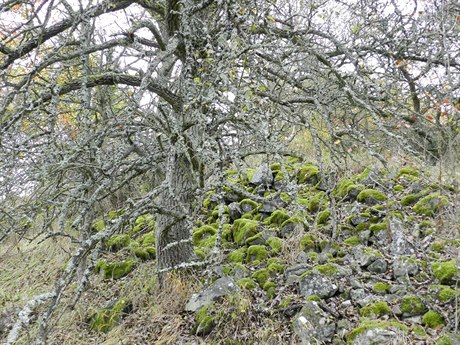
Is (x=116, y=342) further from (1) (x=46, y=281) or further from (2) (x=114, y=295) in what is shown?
(1) (x=46, y=281)

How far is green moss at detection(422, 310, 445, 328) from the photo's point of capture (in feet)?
11.6

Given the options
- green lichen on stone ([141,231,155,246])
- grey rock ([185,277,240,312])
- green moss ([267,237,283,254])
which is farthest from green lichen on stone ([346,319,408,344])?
green lichen on stone ([141,231,155,246])

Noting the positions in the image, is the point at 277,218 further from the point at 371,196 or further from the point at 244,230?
the point at 371,196

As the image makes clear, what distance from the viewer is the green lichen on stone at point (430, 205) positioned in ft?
16.4

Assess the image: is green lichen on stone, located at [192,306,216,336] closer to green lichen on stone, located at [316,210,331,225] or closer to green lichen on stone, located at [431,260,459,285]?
green lichen on stone, located at [316,210,331,225]

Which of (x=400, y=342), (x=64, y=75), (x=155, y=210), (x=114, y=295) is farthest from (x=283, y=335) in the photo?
(x=64, y=75)

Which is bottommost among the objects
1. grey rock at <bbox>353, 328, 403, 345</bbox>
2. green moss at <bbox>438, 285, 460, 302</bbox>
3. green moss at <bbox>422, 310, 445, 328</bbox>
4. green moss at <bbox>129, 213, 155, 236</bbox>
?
green moss at <bbox>422, 310, 445, 328</bbox>

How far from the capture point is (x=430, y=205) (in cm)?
509

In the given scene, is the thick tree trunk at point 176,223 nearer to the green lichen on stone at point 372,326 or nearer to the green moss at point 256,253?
the green moss at point 256,253

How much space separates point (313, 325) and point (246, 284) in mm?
980

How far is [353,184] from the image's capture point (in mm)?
5906

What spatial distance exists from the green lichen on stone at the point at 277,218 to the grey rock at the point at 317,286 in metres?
1.46

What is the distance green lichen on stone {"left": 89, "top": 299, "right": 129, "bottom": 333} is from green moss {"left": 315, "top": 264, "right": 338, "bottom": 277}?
2383mm

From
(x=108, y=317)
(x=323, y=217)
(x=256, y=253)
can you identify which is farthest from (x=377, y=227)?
(x=108, y=317)
